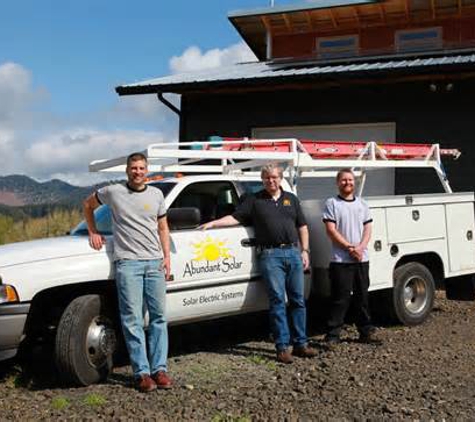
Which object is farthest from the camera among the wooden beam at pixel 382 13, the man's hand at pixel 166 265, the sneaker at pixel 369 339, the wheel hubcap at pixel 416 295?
the wooden beam at pixel 382 13

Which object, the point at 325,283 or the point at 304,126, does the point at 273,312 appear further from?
the point at 304,126

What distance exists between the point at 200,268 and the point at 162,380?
45.8 inches

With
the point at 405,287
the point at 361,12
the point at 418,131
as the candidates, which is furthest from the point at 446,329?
the point at 361,12

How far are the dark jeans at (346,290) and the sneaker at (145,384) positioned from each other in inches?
82.6

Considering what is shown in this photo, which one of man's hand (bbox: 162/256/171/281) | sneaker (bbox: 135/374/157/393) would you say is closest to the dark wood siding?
man's hand (bbox: 162/256/171/281)

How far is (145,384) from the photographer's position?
16.9ft

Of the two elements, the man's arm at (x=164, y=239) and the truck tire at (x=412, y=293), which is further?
the truck tire at (x=412, y=293)

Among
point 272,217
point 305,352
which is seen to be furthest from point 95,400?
point 272,217

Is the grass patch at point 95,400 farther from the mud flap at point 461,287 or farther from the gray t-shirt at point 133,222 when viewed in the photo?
the mud flap at point 461,287

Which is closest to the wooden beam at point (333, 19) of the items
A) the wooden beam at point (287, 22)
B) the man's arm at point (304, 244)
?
the wooden beam at point (287, 22)

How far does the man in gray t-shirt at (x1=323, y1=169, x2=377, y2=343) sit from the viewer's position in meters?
6.53

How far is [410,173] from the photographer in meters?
11.9

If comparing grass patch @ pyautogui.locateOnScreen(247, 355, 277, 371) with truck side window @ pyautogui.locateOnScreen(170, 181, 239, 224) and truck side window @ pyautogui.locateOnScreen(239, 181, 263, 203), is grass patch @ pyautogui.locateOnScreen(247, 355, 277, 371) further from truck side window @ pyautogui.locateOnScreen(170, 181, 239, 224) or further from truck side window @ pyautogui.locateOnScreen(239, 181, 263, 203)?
truck side window @ pyautogui.locateOnScreen(239, 181, 263, 203)

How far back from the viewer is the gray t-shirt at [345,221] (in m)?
6.54
